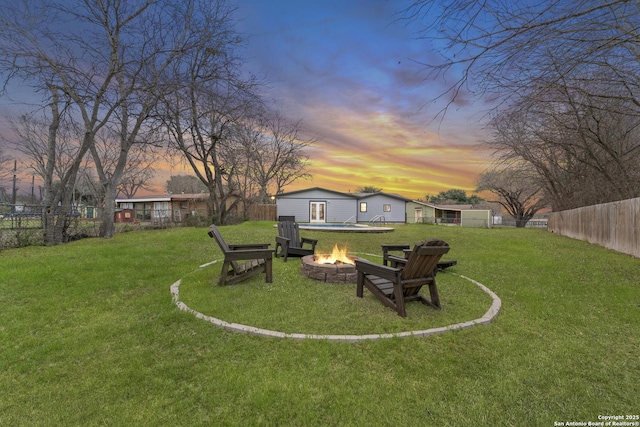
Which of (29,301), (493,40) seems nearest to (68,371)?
(29,301)

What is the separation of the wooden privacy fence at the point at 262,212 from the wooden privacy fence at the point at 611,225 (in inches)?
856

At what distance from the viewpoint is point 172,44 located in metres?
12.2

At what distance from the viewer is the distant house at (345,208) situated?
28.2 m

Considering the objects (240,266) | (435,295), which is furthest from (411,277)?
(240,266)

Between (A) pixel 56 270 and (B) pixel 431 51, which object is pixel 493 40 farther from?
(A) pixel 56 270

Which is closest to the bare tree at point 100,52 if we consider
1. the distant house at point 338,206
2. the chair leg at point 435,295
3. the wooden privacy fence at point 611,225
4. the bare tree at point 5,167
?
the chair leg at point 435,295

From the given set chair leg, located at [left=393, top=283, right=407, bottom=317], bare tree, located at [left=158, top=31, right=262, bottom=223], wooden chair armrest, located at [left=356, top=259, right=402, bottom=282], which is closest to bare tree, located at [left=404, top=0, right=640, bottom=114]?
wooden chair armrest, located at [left=356, top=259, right=402, bottom=282]

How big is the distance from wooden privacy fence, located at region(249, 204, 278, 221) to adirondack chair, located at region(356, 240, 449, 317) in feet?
78.8

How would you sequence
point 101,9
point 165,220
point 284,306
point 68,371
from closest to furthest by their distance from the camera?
point 68,371, point 284,306, point 101,9, point 165,220

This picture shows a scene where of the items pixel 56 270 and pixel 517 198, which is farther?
pixel 517 198

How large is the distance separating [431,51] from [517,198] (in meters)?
41.6

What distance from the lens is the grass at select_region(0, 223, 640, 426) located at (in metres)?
2.14

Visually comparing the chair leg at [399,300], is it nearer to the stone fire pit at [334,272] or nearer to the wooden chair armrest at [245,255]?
the stone fire pit at [334,272]

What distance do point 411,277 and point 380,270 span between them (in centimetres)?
42
